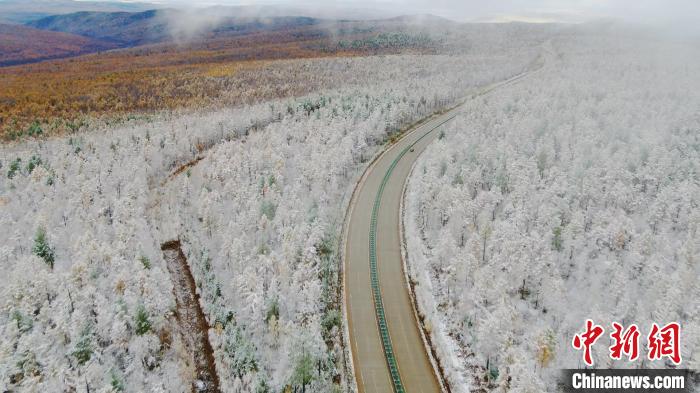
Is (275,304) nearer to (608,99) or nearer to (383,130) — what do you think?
(383,130)

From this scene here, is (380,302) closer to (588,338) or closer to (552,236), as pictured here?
(588,338)

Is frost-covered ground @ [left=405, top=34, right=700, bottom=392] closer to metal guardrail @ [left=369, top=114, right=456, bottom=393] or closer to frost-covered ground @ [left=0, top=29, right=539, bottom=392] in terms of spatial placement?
metal guardrail @ [left=369, top=114, right=456, bottom=393]

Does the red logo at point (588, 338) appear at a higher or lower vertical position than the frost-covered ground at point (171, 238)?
lower

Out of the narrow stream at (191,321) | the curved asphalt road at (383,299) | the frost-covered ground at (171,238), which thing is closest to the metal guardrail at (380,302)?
the curved asphalt road at (383,299)

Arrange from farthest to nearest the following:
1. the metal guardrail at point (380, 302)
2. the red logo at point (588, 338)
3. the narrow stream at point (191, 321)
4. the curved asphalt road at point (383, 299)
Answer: the narrow stream at point (191, 321) → the curved asphalt road at point (383, 299) → the metal guardrail at point (380, 302) → the red logo at point (588, 338)

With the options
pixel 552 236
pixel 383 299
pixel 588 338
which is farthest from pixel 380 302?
pixel 552 236

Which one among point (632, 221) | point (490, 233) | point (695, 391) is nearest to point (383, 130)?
point (490, 233)

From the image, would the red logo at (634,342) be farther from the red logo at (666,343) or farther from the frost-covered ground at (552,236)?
the frost-covered ground at (552,236)
